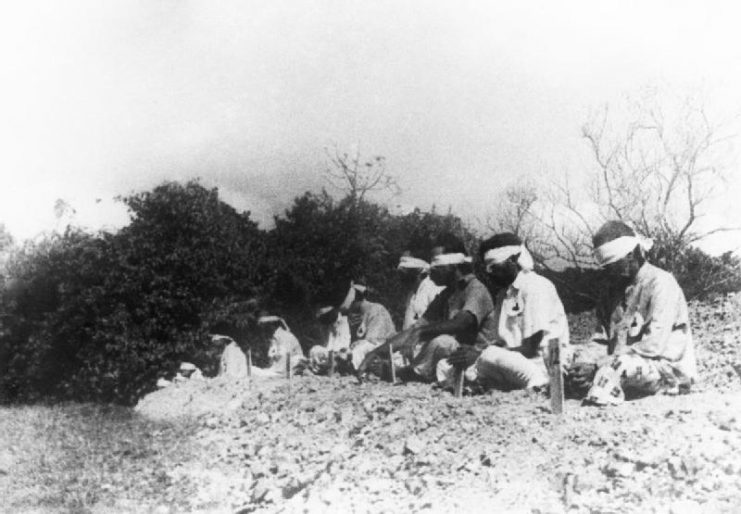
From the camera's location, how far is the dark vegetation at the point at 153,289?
7922mm

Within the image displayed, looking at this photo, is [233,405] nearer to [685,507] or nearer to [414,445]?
[414,445]

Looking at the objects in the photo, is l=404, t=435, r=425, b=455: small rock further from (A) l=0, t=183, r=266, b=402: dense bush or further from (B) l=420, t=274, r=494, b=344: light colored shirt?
(A) l=0, t=183, r=266, b=402: dense bush

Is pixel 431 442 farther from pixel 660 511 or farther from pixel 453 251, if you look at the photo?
pixel 453 251

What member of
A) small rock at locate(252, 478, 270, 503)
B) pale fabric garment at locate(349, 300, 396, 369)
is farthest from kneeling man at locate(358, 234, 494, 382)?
small rock at locate(252, 478, 270, 503)

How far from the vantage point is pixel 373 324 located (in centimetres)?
796

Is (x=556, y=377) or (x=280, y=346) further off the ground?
(x=280, y=346)

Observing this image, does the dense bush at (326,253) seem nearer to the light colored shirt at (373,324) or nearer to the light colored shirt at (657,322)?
the light colored shirt at (373,324)

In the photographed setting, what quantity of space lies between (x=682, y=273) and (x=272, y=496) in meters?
11.0

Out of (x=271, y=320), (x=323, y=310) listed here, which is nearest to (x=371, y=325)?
(x=323, y=310)

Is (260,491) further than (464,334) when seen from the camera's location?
No

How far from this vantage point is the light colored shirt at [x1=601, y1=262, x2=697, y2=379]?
441 centimetres

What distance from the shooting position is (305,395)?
19.2 feet

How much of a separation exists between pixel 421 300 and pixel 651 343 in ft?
10.2

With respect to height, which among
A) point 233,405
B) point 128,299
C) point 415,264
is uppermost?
point 415,264
